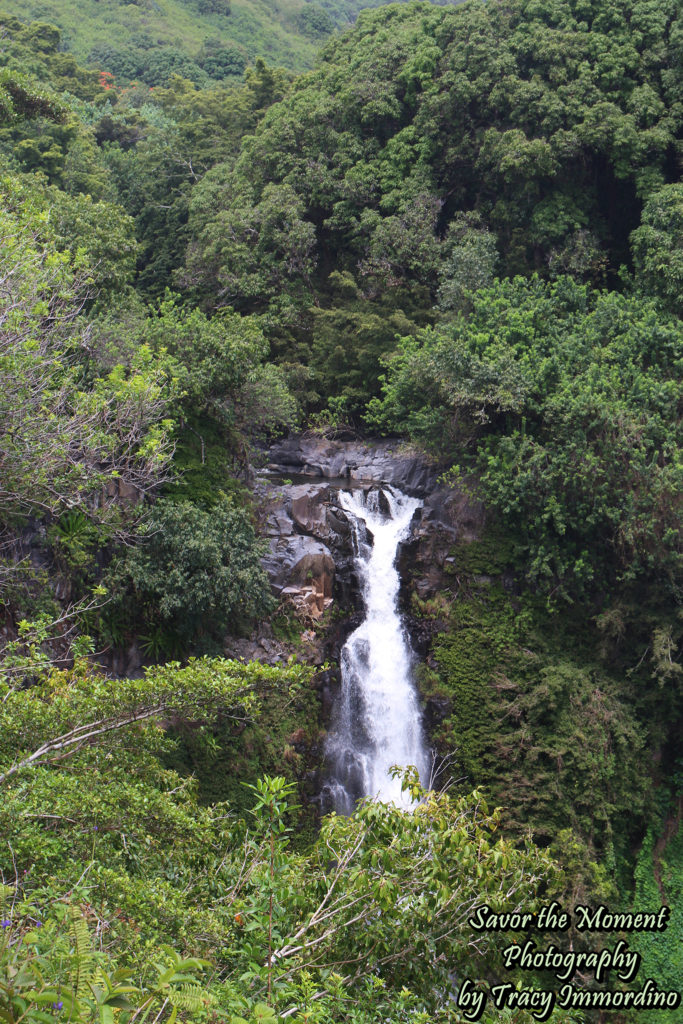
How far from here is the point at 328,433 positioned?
1831 centimetres

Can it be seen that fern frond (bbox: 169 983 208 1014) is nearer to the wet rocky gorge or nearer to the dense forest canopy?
the dense forest canopy

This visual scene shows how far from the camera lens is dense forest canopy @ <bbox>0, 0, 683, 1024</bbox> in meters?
5.37

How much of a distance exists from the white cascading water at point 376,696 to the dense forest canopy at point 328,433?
0.45m

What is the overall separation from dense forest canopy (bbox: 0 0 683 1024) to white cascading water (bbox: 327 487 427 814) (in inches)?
17.8

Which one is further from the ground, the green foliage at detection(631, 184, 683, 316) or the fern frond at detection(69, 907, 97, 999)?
the green foliage at detection(631, 184, 683, 316)

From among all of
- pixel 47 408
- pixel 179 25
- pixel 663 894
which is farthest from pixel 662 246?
pixel 179 25

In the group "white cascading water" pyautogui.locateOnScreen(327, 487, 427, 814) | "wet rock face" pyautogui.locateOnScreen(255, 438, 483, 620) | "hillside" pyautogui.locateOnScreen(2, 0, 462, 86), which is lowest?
"white cascading water" pyautogui.locateOnScreen(327, 487, 427, 814)

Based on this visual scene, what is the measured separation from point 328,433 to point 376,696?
723 centimetres

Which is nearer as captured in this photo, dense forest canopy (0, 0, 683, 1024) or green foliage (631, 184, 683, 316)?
dense forest canopy (0, 0, 683, 1024)

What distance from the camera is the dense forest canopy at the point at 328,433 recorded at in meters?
5.37

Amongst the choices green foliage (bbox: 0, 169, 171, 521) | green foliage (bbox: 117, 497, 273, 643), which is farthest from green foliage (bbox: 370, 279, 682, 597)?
green foliage (bbox: 0, 169, 171, 521)

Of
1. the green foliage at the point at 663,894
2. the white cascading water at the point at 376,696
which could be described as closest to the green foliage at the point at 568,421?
the white cascading water at the point at 376,696

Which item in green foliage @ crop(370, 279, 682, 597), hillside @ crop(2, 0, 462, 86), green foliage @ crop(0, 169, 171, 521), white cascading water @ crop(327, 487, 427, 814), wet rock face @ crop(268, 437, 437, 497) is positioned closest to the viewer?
green foliage @ crop(0, 169, 171, 521)

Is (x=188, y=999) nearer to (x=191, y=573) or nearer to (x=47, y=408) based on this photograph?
(x=47, y=408)
